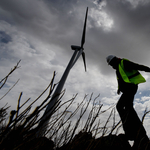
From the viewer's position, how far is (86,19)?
10.4m

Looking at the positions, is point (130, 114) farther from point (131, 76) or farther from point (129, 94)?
point (131, 76)

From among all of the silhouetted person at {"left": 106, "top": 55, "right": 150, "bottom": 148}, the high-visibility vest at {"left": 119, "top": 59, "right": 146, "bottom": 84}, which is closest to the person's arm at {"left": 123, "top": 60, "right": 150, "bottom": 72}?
the silhouetted person at {"left": 106, "top": 55, "right": 150, "bottom": 148}

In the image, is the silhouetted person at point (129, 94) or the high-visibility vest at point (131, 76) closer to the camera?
the silhouetted person at point (129, 94)

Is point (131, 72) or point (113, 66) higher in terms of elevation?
point (113, 66)

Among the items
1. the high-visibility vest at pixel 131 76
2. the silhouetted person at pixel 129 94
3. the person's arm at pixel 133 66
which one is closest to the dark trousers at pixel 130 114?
the silhouetted person at pixel 129 94

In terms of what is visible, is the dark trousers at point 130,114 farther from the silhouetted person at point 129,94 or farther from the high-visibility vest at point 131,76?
the high-visibility vest at point 131,76

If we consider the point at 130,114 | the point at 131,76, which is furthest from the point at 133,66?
the point at 130,114

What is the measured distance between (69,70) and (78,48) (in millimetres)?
3961

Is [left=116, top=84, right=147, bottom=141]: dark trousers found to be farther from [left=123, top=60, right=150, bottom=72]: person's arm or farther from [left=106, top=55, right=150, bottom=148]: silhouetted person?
[left=123, top=60, right=150, bottom=72]: person's arm

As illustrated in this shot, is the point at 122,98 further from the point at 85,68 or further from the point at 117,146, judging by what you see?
the point at 85,68

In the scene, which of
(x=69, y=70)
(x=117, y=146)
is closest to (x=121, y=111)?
(x=117, y=146)

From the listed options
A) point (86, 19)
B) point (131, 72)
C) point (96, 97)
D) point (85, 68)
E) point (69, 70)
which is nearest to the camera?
point (96, 97)

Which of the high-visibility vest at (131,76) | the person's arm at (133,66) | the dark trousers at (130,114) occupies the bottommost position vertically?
the dark trousers at (130,114)

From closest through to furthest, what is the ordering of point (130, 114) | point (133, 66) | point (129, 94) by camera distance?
point (130, 114) < point (129, 94) < point (133, 66)
